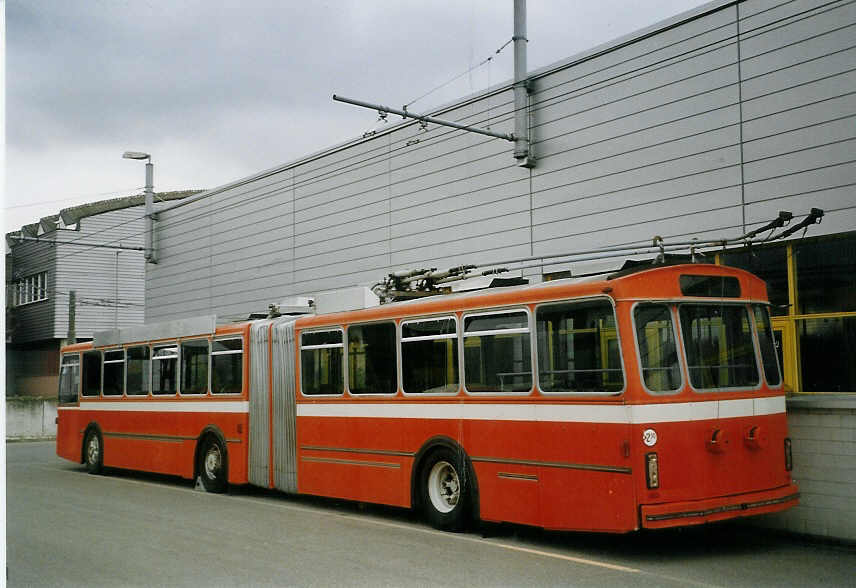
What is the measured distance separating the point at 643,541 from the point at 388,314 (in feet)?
13.9

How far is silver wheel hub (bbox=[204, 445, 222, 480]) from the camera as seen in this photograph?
16.0m

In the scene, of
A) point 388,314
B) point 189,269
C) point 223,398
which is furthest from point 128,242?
point 388,314

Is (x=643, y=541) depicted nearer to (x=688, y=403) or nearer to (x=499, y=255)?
(x=688, y=403)

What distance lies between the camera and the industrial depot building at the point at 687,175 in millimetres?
12445

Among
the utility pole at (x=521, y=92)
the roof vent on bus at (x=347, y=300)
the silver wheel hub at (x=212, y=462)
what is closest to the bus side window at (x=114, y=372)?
the silver wheel hub at (x=212, y=462)

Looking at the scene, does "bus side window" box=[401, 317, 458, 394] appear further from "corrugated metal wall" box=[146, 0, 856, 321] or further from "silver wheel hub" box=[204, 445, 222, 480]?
"silver wheel hub" box=[204, 445, 222, 480]

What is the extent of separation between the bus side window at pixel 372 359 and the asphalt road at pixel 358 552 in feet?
5.66

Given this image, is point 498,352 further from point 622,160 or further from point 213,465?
point 213,465

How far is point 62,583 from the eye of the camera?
8.32m

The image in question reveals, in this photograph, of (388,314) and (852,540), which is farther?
(388,314)

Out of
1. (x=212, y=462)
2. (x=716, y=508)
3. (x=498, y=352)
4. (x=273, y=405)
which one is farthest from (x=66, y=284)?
(x=716, y=508)

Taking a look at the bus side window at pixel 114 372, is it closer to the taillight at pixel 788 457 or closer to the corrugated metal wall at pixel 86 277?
the taillight at pixel 788 457

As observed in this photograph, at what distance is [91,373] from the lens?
20.1m

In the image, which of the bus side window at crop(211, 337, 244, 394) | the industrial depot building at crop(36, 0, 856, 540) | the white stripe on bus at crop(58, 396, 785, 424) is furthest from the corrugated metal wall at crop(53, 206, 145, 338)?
the white stripe on bus at crop(58, 396, 785, 424)
